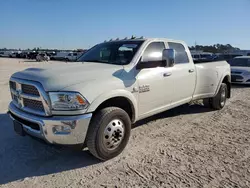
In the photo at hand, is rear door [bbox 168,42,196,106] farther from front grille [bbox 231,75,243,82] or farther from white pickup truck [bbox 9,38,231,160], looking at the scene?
front grille [bbox 231,75,243,82]

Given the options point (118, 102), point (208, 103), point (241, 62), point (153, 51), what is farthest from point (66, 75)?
point (241, 62)

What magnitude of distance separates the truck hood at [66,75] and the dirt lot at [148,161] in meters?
1.22

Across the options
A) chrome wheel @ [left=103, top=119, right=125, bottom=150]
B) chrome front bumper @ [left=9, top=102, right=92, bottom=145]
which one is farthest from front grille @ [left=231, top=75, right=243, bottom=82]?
chrome front bumper @ [left=9, top=102, right=92, bottom=145]

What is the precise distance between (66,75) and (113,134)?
1.13 meters

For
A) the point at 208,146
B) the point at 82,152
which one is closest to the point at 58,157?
the point at 82,152

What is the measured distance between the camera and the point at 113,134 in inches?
144

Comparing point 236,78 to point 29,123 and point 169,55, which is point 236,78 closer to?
point 169,55

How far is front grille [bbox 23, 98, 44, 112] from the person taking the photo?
3.31 m

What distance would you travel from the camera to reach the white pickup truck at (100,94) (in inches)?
125

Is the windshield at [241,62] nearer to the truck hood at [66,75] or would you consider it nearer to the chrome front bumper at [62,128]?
the truck hood at [66,75]

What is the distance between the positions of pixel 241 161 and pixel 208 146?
65 centimetres

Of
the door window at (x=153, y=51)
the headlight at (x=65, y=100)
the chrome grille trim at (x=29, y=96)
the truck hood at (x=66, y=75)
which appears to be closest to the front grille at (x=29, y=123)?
the chrome grille trim at (x=29, y=96)

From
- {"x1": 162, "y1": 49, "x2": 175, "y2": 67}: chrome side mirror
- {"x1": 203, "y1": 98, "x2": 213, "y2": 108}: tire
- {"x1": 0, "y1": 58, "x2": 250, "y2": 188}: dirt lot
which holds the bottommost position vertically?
{"x1": 0, "y1": 58, "x2": 250, "y2": 188}: dirt lot

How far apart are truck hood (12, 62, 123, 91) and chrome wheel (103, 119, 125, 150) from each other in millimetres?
740
